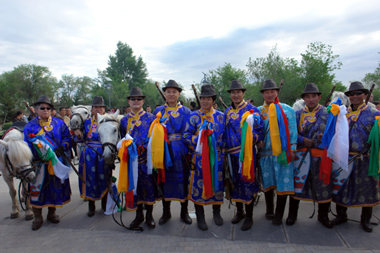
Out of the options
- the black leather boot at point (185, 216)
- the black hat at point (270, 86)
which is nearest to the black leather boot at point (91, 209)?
the black leather boot at point (185, 216)

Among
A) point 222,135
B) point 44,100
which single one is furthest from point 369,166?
point 44,100

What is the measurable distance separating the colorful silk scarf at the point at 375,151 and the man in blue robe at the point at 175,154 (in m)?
2.67

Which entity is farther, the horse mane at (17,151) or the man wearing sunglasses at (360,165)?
the horse mane at (17,151)

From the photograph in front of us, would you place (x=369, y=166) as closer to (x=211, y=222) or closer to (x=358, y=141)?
(x=358, y=141)

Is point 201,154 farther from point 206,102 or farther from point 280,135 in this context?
point 280,135

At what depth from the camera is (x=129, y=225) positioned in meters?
A: 3.84

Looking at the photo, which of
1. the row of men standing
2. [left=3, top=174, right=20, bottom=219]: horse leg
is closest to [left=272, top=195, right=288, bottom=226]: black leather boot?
the row of men standing

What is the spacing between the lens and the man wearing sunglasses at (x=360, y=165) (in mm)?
3279

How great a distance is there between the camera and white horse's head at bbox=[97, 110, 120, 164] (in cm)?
351

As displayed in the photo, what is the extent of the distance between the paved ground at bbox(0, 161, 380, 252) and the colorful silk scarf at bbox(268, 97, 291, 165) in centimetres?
110

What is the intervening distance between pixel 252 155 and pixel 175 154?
1.20 m

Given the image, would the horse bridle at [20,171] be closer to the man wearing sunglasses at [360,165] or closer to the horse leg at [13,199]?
the horse leg at [13,199]

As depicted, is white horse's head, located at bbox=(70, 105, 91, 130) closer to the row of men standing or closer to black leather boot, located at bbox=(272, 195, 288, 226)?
the row of men standing

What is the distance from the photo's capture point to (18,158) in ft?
11.9
